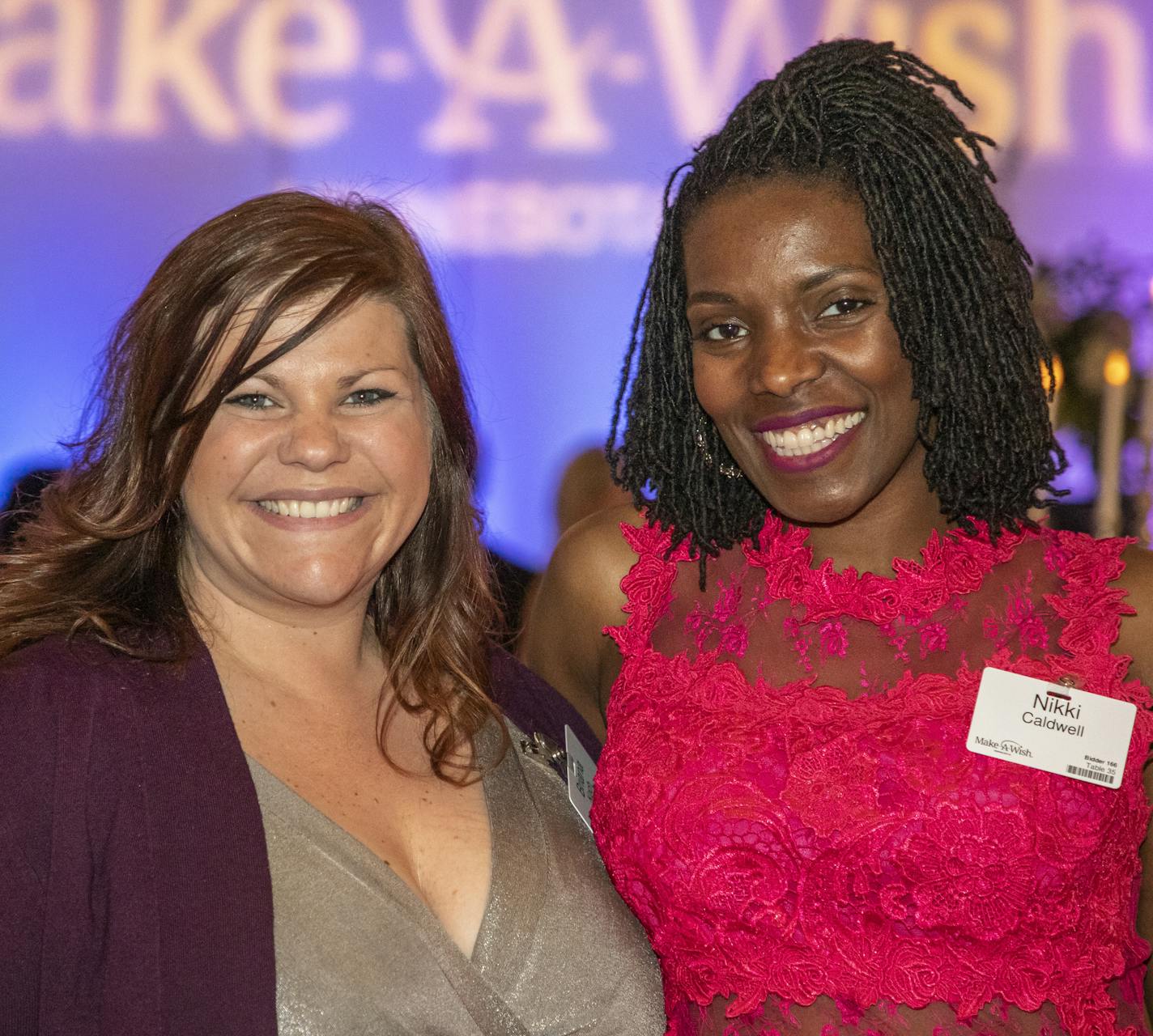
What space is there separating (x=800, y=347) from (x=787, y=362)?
0.09 feet

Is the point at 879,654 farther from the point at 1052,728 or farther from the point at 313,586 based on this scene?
the point at 313,586

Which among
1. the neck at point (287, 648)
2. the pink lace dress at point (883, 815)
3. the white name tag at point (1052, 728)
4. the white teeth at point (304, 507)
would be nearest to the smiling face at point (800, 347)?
the pink lace dress at point (883, 815)

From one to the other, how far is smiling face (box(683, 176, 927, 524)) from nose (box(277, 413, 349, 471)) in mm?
494

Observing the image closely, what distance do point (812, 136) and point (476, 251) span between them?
3.72 m

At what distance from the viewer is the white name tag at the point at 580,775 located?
208 centimetres

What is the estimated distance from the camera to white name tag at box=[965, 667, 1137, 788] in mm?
1803

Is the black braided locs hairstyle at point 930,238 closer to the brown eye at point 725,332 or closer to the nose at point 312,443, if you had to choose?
the brown eye at point 725,332

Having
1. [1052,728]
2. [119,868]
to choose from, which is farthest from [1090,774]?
[119,868]

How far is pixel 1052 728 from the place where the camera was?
1807mm

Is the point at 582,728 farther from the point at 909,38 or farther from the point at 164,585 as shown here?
the point at 909,38

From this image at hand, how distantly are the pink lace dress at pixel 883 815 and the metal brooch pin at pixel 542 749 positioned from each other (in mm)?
149

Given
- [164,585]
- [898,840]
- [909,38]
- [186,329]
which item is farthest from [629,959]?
[909,38]

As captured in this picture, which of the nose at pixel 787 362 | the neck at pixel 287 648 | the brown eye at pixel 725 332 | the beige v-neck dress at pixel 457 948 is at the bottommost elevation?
the beige v-neck dress at pixel 457 948

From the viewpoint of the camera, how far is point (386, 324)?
1965 mm
